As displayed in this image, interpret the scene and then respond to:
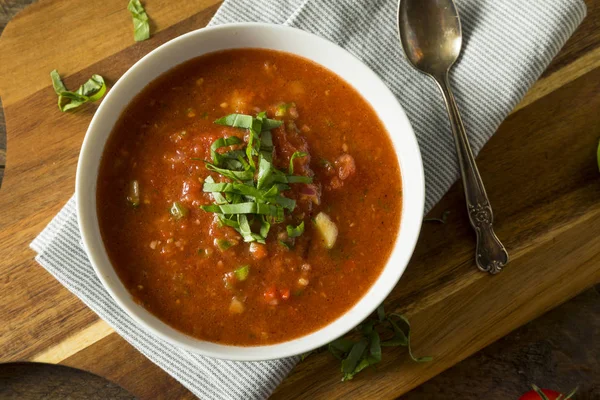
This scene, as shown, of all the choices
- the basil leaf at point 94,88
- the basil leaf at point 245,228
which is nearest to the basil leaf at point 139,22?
the basil leaf at point 94,88

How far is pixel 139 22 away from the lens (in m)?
3.33

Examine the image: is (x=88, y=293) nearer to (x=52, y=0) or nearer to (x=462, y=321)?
(x=52, y=0)

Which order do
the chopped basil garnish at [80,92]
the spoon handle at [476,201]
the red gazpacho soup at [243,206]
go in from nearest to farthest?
the red gazpacho soup at [243,206]
the spoon handle at [476,201]
the chopped basil garnish at [80,92]

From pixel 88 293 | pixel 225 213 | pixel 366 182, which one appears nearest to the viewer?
pixel 225 213

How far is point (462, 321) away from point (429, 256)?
0.41 m

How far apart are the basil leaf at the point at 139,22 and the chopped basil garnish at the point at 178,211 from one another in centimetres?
113

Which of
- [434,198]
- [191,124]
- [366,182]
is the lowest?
[434,198]

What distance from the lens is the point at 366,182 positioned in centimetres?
286

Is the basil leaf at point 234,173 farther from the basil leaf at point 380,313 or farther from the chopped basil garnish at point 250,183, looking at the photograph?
the basil leaf at point 380,313

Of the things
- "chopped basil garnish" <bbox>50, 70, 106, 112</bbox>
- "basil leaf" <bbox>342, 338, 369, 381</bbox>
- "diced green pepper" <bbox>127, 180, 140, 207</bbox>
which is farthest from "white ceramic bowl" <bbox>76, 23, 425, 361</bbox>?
"chopped basil garnish" <bbox>50, 70, 106, 112</bbox>

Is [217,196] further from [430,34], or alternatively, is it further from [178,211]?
[430,34]

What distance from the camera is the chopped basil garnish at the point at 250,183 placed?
2.66 meters

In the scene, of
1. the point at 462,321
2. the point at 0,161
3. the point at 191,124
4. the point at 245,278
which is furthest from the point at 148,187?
the point at 462,321

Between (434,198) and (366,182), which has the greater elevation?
Answer: (366,182)
